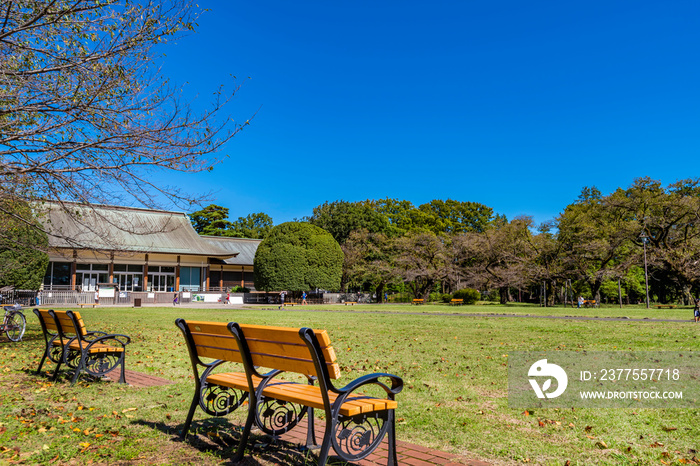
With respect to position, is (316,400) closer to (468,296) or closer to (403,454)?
(403,454)

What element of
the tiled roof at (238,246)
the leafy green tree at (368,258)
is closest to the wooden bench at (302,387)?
the leafy green tree at (368,258)

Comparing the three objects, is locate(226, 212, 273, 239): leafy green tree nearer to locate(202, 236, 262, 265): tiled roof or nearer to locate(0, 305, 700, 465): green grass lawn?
locate(202, 236, 262, 265): tiled roof

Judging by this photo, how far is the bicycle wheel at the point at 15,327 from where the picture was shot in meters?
12.0

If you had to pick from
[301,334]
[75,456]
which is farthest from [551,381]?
[75,456]

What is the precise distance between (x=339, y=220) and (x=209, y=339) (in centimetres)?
5571

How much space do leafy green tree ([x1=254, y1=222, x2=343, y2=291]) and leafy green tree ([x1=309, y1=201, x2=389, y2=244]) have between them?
11383 mm

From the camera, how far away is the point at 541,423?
486cm

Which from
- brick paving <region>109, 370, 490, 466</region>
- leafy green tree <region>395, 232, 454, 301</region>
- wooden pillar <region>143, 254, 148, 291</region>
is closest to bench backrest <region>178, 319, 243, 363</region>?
brick paving <region>109, 370, 490, 466</region>

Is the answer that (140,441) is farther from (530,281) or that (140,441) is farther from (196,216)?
(196,216)

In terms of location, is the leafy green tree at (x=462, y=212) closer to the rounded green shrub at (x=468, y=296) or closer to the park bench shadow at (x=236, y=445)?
the rounded green shrub at (x=468, y=296)

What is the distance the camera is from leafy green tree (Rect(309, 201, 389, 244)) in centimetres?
6000

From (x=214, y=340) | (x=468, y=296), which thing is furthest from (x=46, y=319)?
(x=468, y=296)

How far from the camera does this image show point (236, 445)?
4.26 metres

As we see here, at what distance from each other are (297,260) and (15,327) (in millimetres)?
33672
